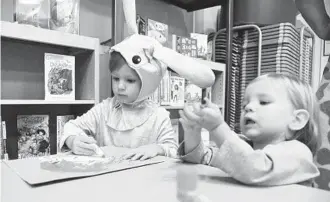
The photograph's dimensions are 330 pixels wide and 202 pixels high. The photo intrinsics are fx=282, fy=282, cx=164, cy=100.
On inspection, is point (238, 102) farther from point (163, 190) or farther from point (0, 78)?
point (163, 190)

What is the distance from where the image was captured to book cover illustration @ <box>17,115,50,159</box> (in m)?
1.13

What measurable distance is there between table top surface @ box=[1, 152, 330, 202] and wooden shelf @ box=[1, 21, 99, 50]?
62cm

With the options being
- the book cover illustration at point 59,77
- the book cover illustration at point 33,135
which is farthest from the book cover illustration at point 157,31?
the book cover illustration at point 33,135

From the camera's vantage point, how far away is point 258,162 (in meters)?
0.47

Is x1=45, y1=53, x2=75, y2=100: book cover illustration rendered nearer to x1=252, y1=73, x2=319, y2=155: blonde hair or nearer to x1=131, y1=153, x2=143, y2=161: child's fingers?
x1=131, y1=153, x2=143, y2=161: child's fingers

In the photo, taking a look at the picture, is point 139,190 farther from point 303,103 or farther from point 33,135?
point 33,135

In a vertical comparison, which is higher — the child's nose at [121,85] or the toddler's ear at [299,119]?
the child's nose at [121,85]

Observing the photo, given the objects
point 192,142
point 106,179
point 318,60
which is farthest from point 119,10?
point 318,60

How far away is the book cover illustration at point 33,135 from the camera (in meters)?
1.13

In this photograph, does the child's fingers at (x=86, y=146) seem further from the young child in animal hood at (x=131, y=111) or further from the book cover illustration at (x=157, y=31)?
the book cover illustration at (x=157, y=31)

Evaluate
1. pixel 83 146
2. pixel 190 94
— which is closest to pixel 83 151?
pixel 83 146

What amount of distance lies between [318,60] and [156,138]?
5.94ft

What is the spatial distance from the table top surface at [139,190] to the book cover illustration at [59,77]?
26.0 inches

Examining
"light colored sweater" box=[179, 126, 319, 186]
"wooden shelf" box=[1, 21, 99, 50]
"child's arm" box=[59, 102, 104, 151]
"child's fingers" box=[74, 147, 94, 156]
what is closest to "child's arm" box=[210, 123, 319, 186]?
"light colored sweater" box=[179, 126, 319, 186]
